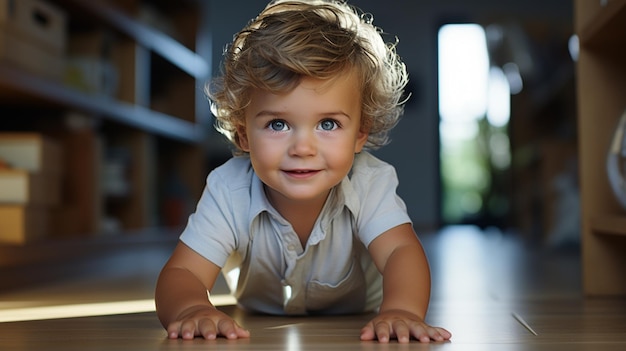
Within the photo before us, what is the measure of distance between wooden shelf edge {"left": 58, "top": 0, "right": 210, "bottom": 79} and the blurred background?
11 mm

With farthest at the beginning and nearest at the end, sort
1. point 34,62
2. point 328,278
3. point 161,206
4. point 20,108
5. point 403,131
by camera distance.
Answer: point 403,131 → point 161,206 → point 20,108 → point 34,62 → point 328,278

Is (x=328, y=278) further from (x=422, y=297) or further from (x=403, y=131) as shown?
(x=403, y=131)

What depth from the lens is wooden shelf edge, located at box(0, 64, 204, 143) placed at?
70.8 inches

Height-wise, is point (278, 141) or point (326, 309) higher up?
point (278, 141)

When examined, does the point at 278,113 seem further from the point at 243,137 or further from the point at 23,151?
the point at 23,151

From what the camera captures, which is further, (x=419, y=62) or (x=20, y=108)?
(x=419, y=62)

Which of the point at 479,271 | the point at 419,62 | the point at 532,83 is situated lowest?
the point at 479,271

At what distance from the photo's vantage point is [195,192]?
3766 millimetres

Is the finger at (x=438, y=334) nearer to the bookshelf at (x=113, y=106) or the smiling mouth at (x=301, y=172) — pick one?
the smiling mouth at (x=301, y=172)

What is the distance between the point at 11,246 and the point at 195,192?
2085 mm

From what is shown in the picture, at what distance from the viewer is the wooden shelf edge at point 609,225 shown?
1.27 metres

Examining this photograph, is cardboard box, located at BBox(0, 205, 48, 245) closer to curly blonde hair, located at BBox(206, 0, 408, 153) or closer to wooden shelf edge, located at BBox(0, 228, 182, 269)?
wooden shelf edge, located at BBox(0, 228, 182, 269)

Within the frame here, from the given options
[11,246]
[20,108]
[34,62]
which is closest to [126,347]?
[11,246]

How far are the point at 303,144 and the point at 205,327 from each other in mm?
242
